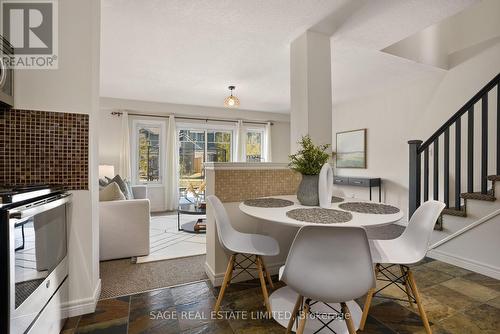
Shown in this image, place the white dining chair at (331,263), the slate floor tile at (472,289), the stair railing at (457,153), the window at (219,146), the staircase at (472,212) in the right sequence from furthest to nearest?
the window at (219,146)
the stair railing at (457,153)
the staircase at (472,212)
the slate floor tile at (472,289)
the white dining chair at (331,263)

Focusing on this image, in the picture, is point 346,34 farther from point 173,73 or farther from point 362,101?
point 362,101

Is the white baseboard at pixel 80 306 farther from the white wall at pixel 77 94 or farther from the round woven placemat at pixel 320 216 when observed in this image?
the round woven placemat at pixel 320 216

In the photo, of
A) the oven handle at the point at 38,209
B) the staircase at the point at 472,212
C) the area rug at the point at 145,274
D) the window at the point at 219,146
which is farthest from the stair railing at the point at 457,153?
the window at the point at 219,146

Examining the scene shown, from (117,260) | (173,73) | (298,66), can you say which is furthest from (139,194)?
(298,66)

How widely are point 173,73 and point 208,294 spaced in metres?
3.05

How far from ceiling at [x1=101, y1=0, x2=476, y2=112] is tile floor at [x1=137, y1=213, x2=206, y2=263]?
7.79ft

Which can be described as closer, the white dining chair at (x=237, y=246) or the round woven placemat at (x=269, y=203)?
the white dining chair at (x=237, y=246)

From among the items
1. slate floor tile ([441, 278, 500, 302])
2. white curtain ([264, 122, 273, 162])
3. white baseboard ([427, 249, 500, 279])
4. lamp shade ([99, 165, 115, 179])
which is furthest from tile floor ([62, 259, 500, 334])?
white curtain ([264, 122, 273, 162])

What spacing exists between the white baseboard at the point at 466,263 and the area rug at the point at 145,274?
2.47 metres

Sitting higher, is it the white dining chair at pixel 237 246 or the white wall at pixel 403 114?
the white wall at pixel 403 114

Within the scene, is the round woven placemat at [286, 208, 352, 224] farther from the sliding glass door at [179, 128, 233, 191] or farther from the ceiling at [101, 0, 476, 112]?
the sliding glass door at [179, 128, 233, 191]

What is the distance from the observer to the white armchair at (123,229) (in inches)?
101

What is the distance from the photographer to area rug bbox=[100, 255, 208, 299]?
2.04m

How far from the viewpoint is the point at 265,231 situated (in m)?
2.27
